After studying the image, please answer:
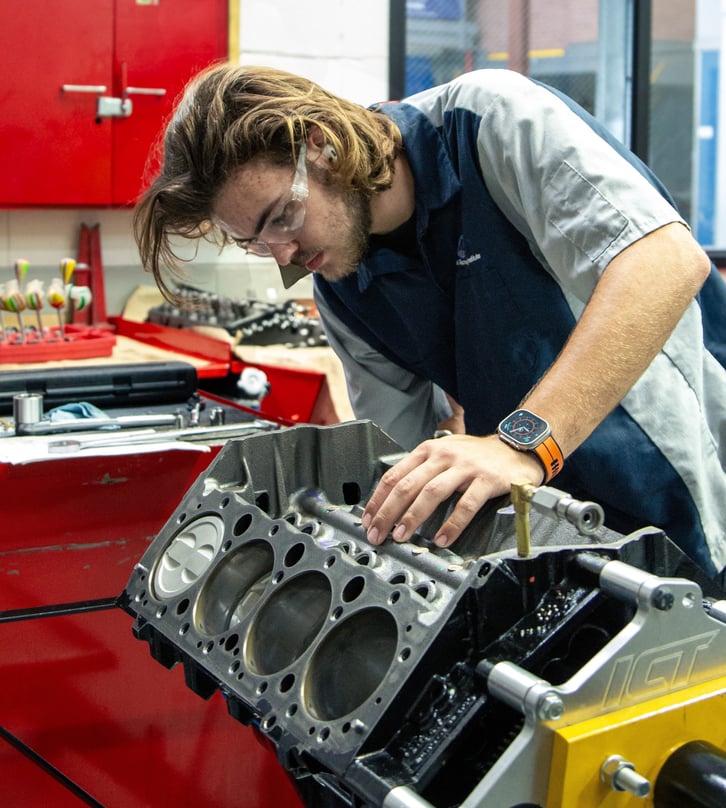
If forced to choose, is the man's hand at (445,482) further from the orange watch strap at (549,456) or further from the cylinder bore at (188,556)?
the cylinder bore at (188,556)

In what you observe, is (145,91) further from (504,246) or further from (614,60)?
(614,60)

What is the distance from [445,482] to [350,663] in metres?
0.19

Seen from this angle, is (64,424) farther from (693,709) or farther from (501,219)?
(693,709)

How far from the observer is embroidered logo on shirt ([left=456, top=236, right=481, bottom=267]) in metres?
1.38

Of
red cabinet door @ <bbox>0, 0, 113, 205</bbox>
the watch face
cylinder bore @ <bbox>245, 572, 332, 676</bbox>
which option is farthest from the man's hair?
red cabinet door @ <bbox>0, 0, 113, 205</bbox>

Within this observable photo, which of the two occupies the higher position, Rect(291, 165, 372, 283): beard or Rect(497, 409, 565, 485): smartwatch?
Rect(291, 165, 372, 283): beard

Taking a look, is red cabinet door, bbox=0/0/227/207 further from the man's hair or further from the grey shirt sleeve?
the man's hair

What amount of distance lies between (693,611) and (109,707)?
1.02 meters

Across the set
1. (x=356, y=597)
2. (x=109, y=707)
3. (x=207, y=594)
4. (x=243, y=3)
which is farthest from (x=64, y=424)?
(x=243, y=3)

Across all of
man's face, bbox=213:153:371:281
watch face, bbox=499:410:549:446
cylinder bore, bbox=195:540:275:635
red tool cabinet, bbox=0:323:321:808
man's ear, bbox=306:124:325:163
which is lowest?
red tool cabinet, bbox=0:323:321:808

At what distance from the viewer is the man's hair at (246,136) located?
1273mm

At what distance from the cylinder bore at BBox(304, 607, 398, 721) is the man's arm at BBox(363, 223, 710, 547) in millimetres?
123

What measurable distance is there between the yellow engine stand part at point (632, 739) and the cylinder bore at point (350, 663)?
0.51ft

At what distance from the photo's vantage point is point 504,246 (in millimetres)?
1356
